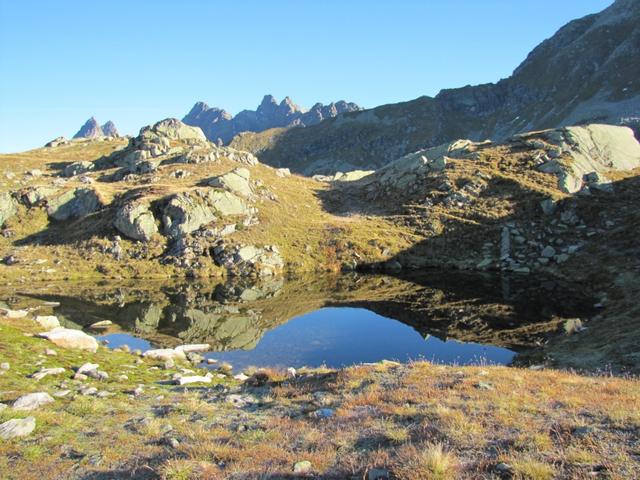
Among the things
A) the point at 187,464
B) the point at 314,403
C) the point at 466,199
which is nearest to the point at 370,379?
the point at 314,403

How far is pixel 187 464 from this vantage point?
977 cm

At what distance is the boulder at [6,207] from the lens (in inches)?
2771

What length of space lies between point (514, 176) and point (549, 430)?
68.2m

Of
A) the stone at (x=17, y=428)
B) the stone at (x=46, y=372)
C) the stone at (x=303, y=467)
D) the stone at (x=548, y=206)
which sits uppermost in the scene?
the stone at (x=548, y=206)

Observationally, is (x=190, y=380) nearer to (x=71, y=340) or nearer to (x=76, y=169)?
(x=71, y=340)

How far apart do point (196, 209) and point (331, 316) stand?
1306 inches

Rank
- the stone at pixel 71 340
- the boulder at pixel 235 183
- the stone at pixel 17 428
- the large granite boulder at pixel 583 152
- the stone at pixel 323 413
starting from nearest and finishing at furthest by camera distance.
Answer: the stone at pixel 17 428 < the stone at pixel 323 413 < the stone at pixel 71 340 < the large granite boulder at pixel 583 152 < the boulder at pixel 235 183

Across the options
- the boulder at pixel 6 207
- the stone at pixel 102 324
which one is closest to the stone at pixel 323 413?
the stone at pixel 102 324

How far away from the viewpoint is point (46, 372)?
1867cm

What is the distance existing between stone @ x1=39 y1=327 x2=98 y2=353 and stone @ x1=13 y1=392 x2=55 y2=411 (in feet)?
33.2

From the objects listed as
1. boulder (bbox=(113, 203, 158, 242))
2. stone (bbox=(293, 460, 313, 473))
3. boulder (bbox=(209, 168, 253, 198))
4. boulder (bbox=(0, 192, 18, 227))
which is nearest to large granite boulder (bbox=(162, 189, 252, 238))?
boulder (bbox=(113, 203, 158, 242))

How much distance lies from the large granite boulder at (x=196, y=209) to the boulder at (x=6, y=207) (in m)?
28.3

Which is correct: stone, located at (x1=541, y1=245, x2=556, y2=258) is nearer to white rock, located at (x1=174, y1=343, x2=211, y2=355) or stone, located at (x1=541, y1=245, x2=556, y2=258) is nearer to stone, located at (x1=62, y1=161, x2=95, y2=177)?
white rock, located at (x1=174, y1=343, x2=211, y2=355)

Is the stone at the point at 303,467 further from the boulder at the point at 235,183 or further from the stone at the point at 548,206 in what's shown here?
the boulder at the point at 235,183
